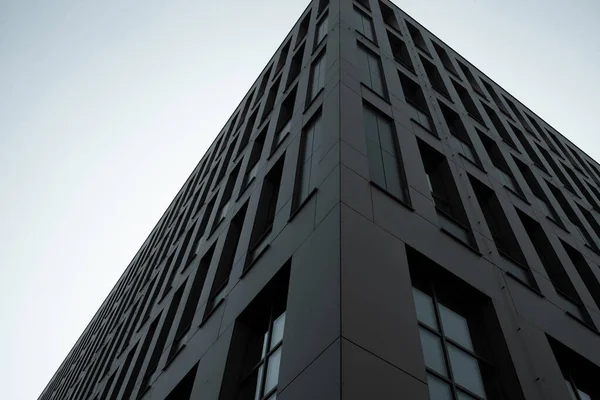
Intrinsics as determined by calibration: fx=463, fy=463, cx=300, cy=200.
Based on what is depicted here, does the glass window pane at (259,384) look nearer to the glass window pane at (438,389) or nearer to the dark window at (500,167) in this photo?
the glass window pane at (438,389)

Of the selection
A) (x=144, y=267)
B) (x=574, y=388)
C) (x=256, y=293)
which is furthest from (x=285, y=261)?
(x=144, y=267)

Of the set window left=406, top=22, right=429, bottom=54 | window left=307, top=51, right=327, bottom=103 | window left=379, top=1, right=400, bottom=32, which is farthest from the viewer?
window left=406, top=22, right=429, bottom=54

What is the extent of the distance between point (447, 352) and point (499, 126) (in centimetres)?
1798

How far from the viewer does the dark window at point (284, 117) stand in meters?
17.3

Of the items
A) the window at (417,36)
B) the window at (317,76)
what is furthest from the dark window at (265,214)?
the window at (417,36)

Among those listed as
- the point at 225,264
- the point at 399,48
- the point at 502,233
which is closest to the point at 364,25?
the point at 399,48

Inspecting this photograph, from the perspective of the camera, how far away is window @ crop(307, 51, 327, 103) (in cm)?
1610

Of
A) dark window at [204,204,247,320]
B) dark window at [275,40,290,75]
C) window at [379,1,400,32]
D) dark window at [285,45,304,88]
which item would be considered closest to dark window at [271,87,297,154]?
dark window at [285,45,304,88]

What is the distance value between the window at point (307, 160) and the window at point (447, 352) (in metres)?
3.74

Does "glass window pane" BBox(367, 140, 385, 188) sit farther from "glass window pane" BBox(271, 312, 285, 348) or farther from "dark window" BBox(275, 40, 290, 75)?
"dark window" BBox(275, 40, 290, 75)

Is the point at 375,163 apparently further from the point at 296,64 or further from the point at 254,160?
the point at 296,64

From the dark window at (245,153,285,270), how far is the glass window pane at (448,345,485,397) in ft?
17.6

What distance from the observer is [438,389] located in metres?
8.18

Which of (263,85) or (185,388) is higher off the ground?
(263,85)
